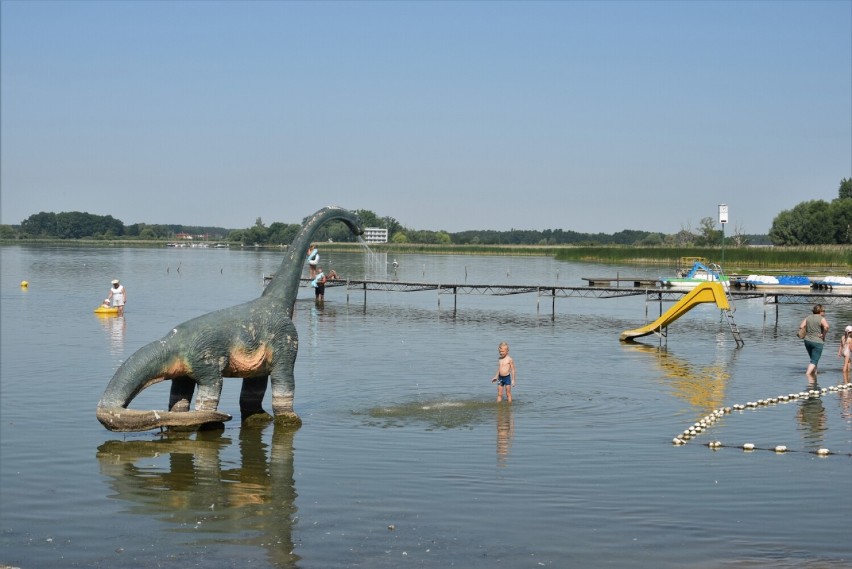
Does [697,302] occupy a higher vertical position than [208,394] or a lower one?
higher

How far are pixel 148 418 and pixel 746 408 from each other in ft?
37.9

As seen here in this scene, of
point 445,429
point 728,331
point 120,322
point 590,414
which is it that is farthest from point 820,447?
point 120,322

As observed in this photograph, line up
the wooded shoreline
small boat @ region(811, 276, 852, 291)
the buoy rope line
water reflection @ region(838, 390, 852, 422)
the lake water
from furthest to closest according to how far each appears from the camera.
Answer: the wooded shoreline, small boat @ region(811, 276, 852, 291), water reflection @ region(838, 390, 852, 422), the buoy rope line, the lake water

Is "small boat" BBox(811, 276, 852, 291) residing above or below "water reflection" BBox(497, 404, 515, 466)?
above

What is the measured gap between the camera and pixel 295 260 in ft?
59.8

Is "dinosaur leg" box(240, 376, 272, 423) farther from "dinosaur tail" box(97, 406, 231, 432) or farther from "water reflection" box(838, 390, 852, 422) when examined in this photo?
"water reflection" box(838, 390, 852, 422)

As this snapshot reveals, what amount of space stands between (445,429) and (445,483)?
4.14m

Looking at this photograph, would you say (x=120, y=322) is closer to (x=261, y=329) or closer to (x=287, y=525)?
(x=261, y=329)

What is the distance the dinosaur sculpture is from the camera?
16.0 m

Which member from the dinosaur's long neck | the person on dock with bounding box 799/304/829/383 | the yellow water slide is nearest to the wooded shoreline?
the yellow water slide

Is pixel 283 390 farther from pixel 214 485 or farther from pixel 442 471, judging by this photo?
pixel 442 471

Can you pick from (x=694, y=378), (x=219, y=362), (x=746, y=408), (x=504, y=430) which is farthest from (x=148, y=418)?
(x=694, y=378)

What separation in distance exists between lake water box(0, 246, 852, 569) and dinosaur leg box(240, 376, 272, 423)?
658 mm

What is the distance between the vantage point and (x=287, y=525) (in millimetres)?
11875
